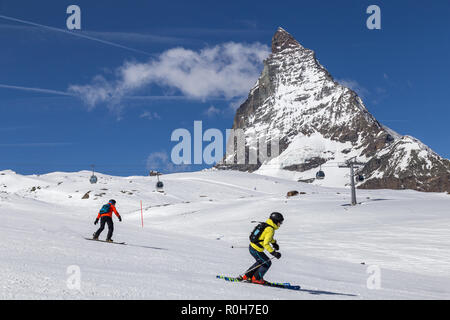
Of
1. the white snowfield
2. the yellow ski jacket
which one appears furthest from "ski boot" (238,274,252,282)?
the yellow ski jacket

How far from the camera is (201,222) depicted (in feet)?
125

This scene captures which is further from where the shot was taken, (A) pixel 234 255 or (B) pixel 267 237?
(A) pixel 234 255

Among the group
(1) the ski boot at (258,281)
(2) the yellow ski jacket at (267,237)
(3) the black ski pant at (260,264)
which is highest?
(2) the yellow ski jacket at (267,237)

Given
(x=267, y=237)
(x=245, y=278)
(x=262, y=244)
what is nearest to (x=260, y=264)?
(x=245, y=278)

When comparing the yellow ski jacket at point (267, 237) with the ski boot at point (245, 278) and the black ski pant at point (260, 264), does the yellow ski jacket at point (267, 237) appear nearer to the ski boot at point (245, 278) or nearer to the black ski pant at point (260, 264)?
the black ski pant at point (260, 264)

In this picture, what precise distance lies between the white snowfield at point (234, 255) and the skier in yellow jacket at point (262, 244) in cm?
42

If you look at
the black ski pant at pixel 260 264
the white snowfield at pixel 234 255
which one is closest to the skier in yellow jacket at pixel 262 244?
the black ski pant at pixel 260 264

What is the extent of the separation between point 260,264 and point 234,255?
7.54m

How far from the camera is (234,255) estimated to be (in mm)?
17047

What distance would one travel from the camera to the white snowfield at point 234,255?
7.92 meters

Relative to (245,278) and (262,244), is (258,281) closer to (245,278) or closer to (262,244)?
(245,278)

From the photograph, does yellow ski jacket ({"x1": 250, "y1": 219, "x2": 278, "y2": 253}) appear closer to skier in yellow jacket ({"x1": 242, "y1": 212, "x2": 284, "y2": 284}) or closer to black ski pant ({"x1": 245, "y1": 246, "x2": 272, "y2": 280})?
skier in yellow jacket ({"x1": 242, "y1": 212, "x2": 284, "y2": 284})

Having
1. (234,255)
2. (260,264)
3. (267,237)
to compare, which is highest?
(267,237)
